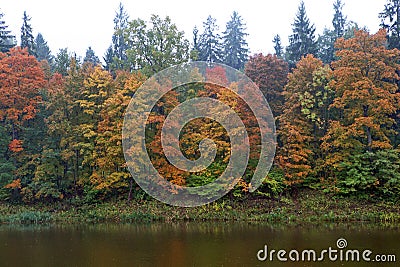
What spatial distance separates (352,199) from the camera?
24312mm

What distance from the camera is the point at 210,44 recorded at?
45.1 metres

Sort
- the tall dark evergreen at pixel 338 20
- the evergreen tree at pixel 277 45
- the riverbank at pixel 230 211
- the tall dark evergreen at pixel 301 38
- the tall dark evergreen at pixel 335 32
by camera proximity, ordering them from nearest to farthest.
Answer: the riverbank at pixel 230 211, the tall dark evergreen at pixel 301 38, the tall dark evergreen at pixel 335 32, the tall dark evergreen at pixel 338 20, the evergreen tree at pixel 277 45

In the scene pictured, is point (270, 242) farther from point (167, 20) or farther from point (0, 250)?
point (167, 20)

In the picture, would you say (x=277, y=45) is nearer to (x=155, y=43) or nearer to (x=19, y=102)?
(x=155, y=43)

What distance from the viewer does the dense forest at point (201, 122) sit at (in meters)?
24.8

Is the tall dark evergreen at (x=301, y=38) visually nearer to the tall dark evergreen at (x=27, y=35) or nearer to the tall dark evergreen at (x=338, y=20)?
the tall dark evergreen at (x=338, y=20)

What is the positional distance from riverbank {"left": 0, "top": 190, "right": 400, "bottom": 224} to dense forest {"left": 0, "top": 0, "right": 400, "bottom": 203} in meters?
0.65

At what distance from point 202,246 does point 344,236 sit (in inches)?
231

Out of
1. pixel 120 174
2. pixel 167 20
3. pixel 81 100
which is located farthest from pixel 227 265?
pixel 167 20

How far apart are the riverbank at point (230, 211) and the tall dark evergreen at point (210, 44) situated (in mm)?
22014

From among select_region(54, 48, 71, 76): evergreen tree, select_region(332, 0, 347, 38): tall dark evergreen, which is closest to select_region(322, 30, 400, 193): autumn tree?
select_region(332, 0, 347, 38): tall dark evergreen

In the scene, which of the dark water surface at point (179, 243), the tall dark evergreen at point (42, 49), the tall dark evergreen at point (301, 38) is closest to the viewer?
the dark water surface at point (179, 243)

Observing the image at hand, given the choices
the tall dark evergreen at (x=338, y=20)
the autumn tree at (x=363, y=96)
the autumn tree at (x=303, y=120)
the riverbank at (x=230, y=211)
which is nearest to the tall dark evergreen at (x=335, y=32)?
the tall dark evergreen at (x=338, y=20)

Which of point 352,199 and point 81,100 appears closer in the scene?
point 352,199
